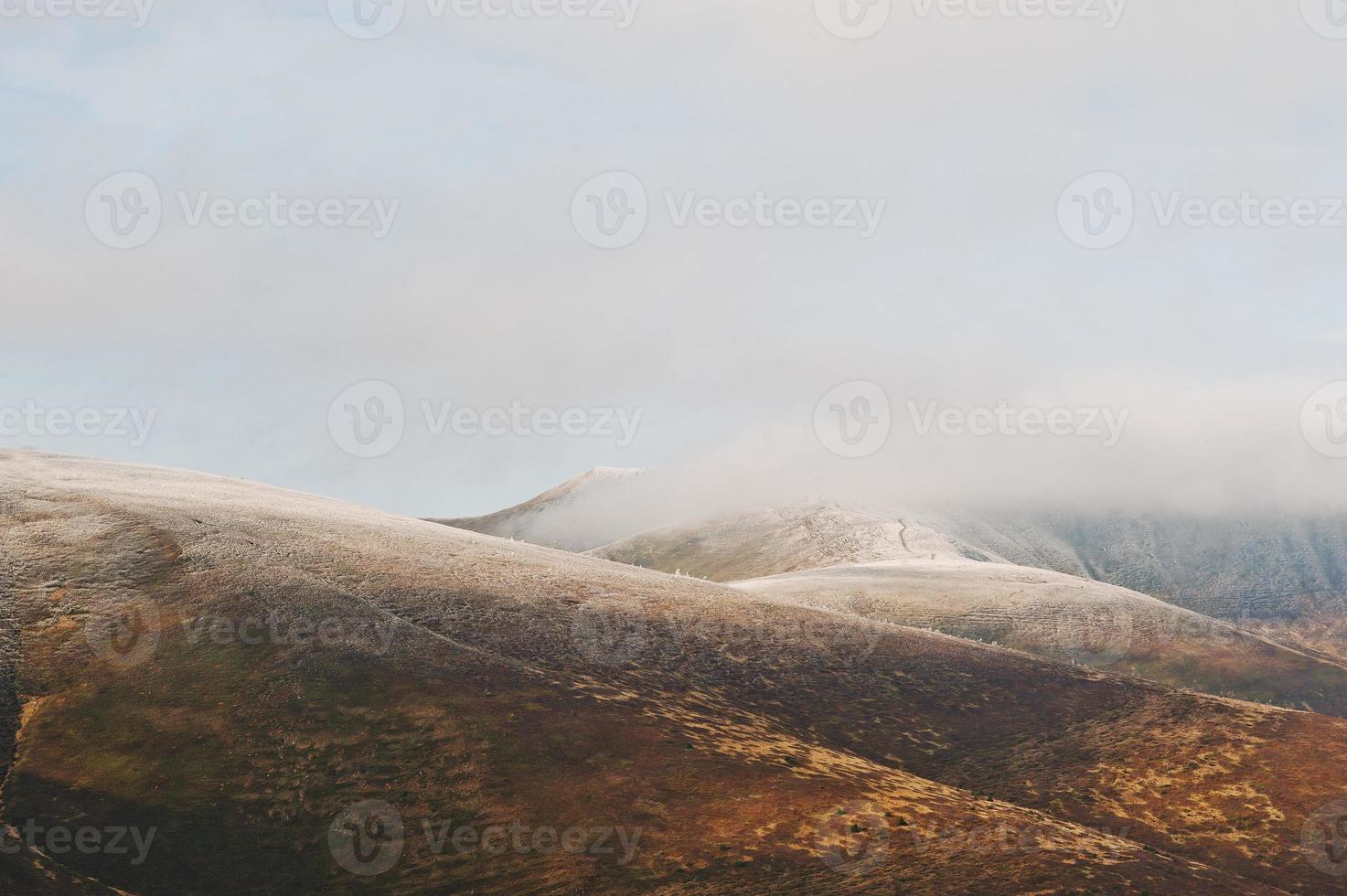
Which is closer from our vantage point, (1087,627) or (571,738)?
(571,738)

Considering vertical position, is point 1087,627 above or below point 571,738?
above

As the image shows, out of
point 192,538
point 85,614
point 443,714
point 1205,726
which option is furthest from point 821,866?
point 192,538

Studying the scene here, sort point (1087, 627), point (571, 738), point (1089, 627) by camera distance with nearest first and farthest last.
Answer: point (571, 738)
point (1087, 627)
point (1089, 627)

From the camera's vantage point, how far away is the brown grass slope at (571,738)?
1362 inches

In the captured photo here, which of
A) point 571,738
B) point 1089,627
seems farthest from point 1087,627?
point 571,738

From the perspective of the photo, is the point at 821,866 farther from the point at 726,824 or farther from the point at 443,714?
the point at 443,714

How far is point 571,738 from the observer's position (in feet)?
138

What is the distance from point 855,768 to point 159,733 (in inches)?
1128

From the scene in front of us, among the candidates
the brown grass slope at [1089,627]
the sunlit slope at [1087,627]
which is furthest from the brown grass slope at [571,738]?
the sunlit slope at [1087,627]

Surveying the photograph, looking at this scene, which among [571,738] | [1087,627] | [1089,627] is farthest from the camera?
[1089,627]

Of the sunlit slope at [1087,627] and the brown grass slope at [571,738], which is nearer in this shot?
the brown grass slope at [571,738]

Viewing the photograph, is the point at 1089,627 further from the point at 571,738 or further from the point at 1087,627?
the point at 571,738

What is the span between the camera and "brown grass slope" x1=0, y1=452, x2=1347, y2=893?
3459 cm

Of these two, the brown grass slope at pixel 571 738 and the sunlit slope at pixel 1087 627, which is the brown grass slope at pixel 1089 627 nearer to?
the sunlit slope at pixel 1087 627
